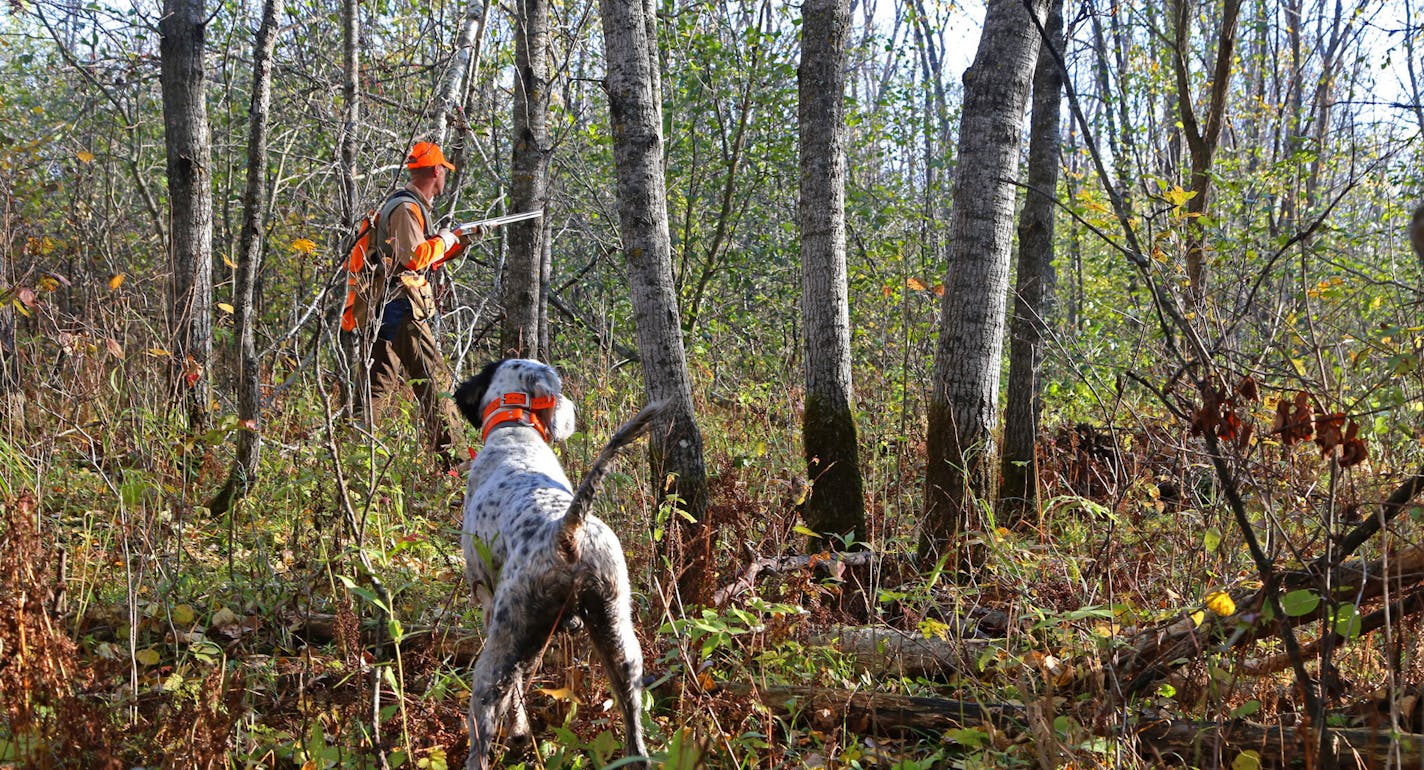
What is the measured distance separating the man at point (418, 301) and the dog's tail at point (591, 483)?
9.12ft

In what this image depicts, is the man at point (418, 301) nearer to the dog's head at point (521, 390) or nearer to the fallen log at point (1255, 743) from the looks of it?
the dog's head at point (521, 390)

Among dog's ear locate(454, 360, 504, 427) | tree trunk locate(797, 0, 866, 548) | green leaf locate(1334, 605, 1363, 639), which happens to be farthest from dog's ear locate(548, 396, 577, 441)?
green leaf locate(1334, 605, 1363, 639)

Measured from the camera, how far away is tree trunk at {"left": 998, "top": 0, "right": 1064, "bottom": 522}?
17.5ft

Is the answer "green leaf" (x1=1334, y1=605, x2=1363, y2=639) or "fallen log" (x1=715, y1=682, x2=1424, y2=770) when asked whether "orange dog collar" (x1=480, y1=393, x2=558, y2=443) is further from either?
"green leaf" (x1=1334, y1=605, x2=1363, y2=639)

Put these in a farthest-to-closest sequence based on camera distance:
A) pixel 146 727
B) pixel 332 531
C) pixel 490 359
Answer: pixel 490 359 < pixel 332 531 < pixel 146 727

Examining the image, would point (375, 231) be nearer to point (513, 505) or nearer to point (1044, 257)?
point (513, 505)

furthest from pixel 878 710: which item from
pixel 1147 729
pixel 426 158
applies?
pixel 426 158

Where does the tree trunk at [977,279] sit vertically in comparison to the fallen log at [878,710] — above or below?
above

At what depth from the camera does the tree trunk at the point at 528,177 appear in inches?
263

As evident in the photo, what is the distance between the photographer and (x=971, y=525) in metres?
4.31

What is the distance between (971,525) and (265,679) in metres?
3.13

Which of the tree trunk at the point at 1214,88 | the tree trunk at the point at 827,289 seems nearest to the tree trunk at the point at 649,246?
the tree trunk at the point at 827,289

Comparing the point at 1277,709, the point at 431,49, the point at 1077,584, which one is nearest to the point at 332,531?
the point at 1077,584

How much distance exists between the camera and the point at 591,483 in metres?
2.50
